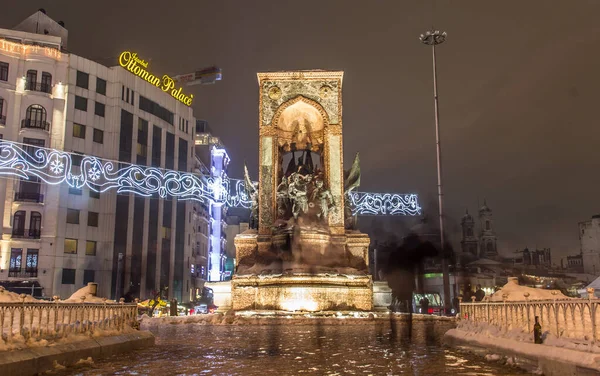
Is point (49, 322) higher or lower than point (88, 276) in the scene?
lower

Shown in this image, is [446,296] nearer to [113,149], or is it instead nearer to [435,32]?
[435,32]

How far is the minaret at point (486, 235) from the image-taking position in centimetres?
9792

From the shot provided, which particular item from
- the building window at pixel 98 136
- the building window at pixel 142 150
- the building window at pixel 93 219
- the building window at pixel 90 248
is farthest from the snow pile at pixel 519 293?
the building window at pixel 142 150

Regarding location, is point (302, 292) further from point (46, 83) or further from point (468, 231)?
point (468, 231)

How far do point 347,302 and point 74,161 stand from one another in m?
32.1

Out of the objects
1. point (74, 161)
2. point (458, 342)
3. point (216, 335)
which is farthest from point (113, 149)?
point (458, 342)

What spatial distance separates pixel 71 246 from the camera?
44812 millimetres

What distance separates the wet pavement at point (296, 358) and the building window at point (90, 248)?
3489cm

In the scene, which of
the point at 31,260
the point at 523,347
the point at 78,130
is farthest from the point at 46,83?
the point at 523,347

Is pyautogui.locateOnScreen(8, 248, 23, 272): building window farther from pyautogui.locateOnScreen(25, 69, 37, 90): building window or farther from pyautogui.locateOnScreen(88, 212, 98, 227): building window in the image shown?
pyautogui.locateOnScreen(25, 69, 37, 90): building window

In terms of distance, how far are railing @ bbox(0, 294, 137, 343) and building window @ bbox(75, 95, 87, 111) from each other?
39840mm

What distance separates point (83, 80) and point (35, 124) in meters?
6.53

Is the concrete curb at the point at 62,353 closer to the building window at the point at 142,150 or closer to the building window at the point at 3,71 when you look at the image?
the building window at the point at 3,71

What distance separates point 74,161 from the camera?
46500 millimetres
